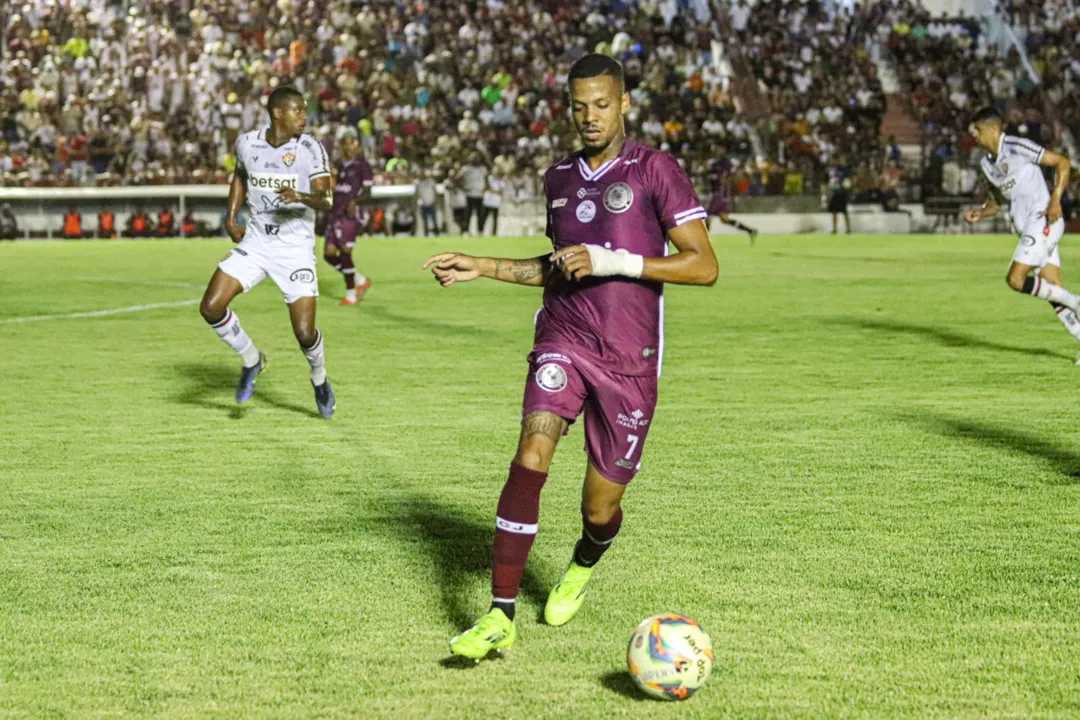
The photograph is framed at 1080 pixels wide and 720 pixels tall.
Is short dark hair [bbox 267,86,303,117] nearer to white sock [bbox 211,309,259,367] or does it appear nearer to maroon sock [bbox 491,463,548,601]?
white sock [bbox 211,309,259,367]

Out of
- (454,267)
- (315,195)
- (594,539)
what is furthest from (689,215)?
(315,195)

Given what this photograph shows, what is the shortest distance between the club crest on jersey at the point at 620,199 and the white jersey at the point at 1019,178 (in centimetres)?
859

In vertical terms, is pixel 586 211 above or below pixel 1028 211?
above

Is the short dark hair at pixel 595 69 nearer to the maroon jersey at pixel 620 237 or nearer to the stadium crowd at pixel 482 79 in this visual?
the maroon jersey at pixel 620 237

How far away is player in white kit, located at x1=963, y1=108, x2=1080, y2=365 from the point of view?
12461 mm

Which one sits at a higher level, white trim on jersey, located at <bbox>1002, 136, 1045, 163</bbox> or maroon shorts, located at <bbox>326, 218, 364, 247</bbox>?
white trim on jersey, located at <bbox>1002, 136, 1045, 163</bbox>

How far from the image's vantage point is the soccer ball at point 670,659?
4074mm

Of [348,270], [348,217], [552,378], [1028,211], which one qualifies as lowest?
[348,270]

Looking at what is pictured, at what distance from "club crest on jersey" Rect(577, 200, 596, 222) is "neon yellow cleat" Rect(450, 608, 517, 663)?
1313 millimetres

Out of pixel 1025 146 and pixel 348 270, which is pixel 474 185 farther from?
pixel 1025 146

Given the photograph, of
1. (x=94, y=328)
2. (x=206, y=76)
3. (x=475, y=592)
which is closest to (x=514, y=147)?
(x=206, y=76)

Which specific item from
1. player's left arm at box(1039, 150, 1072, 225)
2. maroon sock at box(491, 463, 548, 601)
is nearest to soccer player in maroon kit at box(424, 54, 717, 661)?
maroon sock at box(491, 463, 548, 601)

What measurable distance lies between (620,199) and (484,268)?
0.53 meters

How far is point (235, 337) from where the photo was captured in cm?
984
